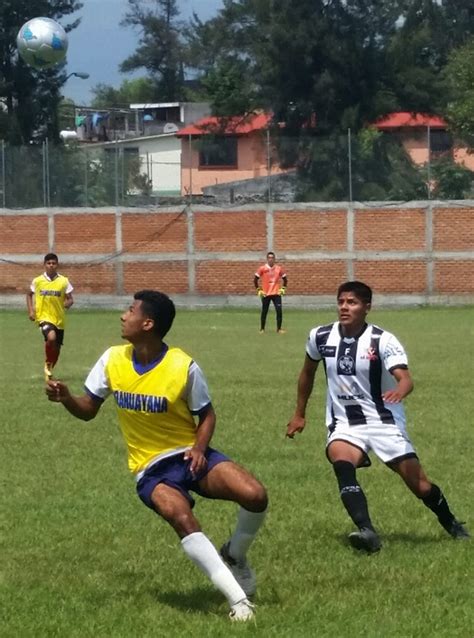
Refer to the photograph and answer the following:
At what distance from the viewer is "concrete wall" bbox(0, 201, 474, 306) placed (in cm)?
4262

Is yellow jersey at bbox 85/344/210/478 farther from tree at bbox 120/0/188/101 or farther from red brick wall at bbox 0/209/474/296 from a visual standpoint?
tree at bbox 120/0/188/101

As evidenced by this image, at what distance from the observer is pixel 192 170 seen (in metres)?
48.1

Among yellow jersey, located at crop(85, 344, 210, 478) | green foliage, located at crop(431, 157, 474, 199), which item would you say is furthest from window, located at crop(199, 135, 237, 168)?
yellow jersey, located at crop(85, 344, 210, 478)

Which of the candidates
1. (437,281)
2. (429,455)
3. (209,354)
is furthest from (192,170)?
(429,455)

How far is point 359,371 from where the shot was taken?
8.43 m

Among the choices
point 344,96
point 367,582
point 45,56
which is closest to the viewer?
point 367,582

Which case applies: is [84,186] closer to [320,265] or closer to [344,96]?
[320,265]

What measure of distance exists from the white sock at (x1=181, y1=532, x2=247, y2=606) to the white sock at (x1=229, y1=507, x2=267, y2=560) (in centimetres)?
49

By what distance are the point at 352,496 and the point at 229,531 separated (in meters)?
1.14

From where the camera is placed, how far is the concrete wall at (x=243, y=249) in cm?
4262

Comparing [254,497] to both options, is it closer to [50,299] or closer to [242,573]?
[242,573]

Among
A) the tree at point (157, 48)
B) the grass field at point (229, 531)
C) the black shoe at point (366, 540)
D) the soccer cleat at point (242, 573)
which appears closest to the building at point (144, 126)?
the tree at point (157, 48)

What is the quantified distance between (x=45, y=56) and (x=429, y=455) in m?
19.9

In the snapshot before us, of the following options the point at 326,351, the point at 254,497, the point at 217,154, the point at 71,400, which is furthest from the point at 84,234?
the point at 254,497
